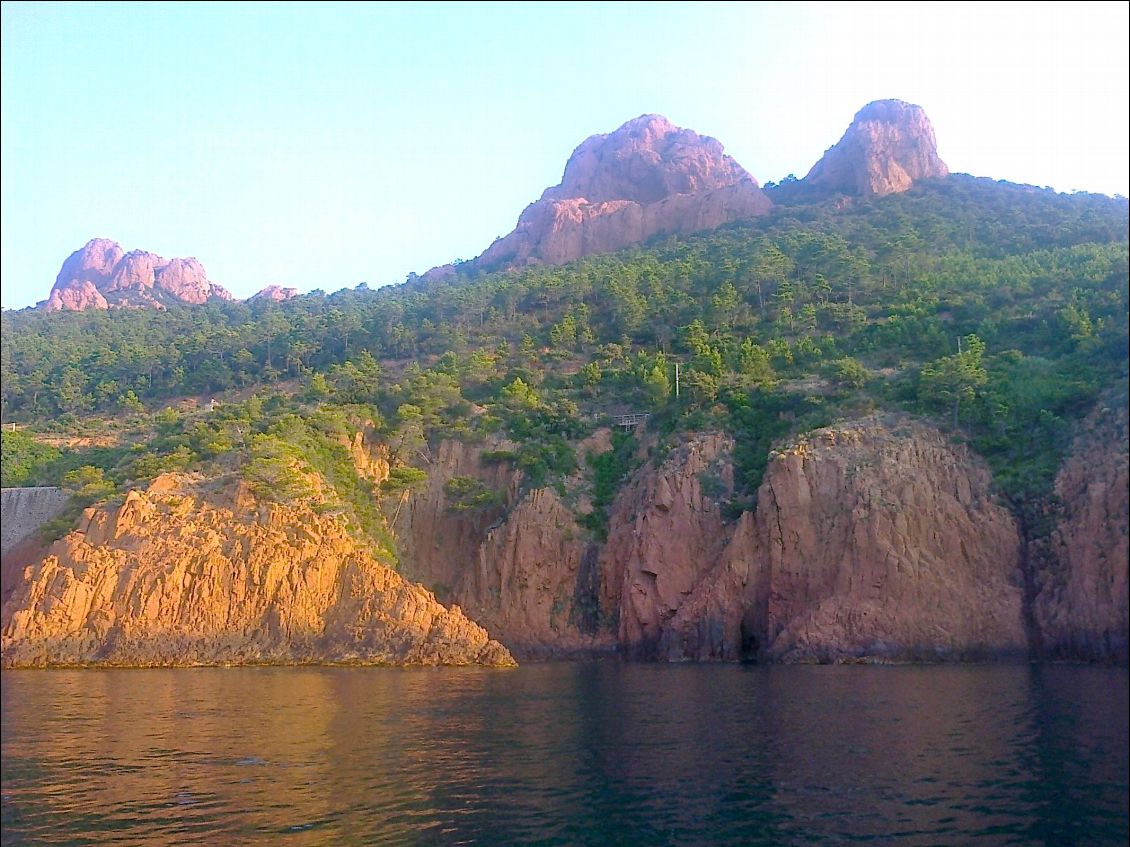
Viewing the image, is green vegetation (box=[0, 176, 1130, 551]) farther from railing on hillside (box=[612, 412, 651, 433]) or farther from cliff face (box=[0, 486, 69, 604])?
cliff face (box=[0, 486, 69, 604])

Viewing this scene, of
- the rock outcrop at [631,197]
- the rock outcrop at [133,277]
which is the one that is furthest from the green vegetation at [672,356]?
the rock outcrop at [133,277]

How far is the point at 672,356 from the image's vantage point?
214 feet

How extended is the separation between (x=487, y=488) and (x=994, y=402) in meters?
26.8

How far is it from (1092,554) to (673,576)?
18209 mm

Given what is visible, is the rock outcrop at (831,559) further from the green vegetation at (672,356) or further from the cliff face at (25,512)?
the cliff face at (25,512)

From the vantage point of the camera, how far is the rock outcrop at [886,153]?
9519cm

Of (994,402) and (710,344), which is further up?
(710,344)

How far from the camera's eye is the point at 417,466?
57625 mm

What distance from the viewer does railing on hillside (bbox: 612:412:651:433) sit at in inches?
2290

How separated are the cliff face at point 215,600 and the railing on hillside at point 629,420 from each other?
1796 centimetres

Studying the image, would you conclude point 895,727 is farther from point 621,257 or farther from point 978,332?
point 621,257

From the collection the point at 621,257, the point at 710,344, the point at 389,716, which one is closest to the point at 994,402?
the point at 710,344

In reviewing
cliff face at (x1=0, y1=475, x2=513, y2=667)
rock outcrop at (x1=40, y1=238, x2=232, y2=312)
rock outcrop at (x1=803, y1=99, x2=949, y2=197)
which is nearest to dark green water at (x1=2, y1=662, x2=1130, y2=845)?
cliff face at (x1=0, y1=475, x2=513, y2=667)

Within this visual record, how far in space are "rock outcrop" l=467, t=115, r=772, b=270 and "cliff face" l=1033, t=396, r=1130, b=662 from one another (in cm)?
6271
